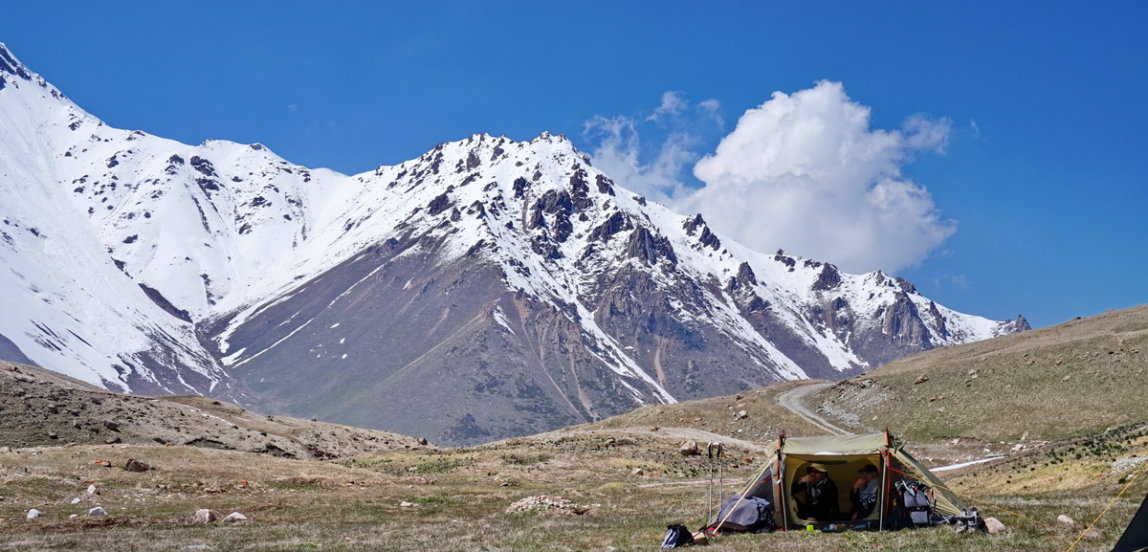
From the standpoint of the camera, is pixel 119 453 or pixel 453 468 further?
pixel 453 468

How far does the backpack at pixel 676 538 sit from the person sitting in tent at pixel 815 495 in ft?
16.4

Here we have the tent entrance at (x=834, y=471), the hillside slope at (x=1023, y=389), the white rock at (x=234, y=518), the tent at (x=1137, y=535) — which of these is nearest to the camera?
Answer: the tent at (x=1137, y=535)

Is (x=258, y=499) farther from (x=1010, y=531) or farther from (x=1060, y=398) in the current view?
(x=1060, y=398)

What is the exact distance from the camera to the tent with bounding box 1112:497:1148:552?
19.5 m

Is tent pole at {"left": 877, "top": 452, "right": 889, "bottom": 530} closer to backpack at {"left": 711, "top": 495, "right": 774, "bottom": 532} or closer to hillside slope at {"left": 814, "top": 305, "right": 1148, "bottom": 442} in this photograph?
backpack at {"left": 711, "top": 495, "right": 774, "bottom": 532}

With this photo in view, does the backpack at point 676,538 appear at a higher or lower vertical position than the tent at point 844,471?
lower

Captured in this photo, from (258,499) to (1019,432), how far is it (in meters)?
78.3

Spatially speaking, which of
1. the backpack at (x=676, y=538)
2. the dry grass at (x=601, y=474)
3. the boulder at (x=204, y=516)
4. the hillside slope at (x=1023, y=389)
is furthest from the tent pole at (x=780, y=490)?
the hillside slope at (x=1023, y=389)

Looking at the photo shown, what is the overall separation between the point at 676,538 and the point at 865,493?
7.14 meters

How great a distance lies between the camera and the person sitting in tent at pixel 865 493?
95.9 ft

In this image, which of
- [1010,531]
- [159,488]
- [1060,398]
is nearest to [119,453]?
[159,488]

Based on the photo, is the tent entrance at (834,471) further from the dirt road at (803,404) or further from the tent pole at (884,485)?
the dirt road at (803,404)

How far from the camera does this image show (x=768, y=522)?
29641 mm

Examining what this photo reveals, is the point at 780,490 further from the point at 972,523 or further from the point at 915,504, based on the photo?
the point at 972,523
